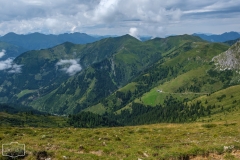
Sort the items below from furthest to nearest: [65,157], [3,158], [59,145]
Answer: [59,145], [65,157], [3,158]

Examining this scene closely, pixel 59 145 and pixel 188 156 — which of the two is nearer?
pixel 188 156

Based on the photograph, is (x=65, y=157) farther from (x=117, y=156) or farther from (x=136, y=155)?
(x=136, y=155)

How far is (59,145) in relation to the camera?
31406mm

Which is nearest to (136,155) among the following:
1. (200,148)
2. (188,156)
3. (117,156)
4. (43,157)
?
(117,156)

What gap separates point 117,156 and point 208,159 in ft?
35.9

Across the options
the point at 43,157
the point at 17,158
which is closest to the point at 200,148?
the point at 43,157

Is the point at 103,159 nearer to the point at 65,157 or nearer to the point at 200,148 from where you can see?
the point at 65,157

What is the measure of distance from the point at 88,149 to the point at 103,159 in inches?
211

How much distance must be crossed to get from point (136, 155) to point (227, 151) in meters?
11.7

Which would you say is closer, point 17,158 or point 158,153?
point 17,158

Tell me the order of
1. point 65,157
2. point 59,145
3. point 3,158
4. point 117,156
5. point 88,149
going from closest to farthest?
point 3,158 < point 65,157 < point 117,156 < point 88,149 < point 59,145

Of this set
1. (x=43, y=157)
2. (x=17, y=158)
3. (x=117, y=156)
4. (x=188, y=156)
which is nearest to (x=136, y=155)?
(x=117, y=156)

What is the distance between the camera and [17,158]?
2409cm

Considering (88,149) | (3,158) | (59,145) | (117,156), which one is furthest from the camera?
(59,145)
